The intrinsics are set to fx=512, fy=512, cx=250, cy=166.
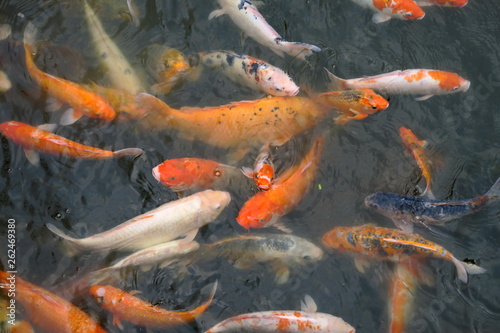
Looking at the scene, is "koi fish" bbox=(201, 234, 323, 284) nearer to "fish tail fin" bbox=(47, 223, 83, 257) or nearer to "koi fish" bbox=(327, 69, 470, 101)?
"fish tail fin" bbox=(47, 223, 83, 257)

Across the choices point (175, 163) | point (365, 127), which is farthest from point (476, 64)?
point (175, 163)

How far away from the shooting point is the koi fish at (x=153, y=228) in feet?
13.8

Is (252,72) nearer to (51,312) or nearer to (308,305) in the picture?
(308,305)

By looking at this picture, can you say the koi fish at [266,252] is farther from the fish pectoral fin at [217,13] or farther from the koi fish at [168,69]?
the fish pectoral fin at [217,13]

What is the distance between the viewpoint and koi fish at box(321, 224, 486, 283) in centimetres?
426

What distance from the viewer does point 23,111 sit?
4.88m

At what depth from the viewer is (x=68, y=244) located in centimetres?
430

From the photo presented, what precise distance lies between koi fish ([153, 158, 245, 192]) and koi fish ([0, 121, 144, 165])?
1.42 ft

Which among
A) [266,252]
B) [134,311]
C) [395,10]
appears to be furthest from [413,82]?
[134,311]

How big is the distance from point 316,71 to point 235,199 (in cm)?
166

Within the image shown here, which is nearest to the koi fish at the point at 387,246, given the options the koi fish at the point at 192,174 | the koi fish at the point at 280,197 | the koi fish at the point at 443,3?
the koi fish at the point at 280,197

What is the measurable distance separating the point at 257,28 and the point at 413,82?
5.43 feet

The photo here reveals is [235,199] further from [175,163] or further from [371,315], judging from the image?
[371,315]

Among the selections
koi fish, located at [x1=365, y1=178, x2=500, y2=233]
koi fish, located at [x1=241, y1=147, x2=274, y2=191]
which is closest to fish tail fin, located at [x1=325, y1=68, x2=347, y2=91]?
koi fish, located at [x1=241, y1=147, x2=274, y2=191]
